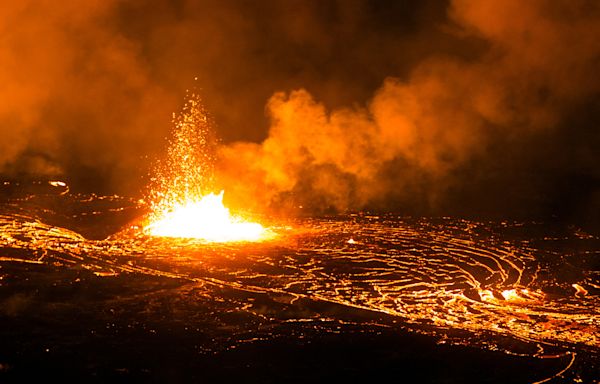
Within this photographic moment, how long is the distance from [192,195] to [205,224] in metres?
3.47

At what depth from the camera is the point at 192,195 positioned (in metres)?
16.2

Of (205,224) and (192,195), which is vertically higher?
(192,195)

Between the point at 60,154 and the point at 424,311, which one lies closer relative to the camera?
the point at 424,311

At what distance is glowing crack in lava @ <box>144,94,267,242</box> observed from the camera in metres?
12.3

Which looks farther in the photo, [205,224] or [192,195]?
[192,195]

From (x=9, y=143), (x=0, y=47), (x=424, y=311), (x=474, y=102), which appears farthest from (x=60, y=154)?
(x=424, y=311)

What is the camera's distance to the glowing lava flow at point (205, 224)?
12.0m

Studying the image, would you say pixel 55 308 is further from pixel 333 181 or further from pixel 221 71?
pixel 221 71

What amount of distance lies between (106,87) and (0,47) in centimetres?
543

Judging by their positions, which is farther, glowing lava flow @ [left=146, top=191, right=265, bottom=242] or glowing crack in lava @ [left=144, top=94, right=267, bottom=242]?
glowing crack in lava @ [left=144, top=94, right=267, bottom=242]

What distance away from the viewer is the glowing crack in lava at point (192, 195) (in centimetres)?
1228

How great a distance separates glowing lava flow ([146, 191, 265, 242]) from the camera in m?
12.0

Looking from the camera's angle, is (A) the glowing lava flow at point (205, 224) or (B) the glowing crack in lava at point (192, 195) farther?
(B) the glowing crack in lava at point (192, 195)

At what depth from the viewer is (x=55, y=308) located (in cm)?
791
